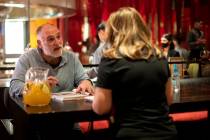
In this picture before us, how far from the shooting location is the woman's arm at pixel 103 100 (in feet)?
6.10

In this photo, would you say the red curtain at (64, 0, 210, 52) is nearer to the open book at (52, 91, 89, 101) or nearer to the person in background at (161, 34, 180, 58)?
the person in background at (161, 34, 180, 58)

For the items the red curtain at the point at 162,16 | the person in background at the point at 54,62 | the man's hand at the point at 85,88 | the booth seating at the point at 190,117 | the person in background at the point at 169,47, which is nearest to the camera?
the man's hand at the point at 85,88

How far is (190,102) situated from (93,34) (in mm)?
7661

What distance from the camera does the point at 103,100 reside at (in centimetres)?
187

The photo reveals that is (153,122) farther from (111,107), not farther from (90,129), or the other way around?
(90,129)

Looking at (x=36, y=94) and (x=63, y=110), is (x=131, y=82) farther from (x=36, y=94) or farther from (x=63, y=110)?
(x=36, y=94)

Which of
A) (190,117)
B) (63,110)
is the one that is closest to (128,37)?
(63,110)

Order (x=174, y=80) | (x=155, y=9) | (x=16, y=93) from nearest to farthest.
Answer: (x=16, y=93), (x=174, y=80), (x=155, y=9)

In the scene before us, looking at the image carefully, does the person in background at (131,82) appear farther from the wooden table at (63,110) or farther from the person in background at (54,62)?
the person in background at (54,62)

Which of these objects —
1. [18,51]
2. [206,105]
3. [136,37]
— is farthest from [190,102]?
[18,51]

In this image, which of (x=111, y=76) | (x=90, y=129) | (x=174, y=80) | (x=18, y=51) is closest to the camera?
(x=111, y=76)

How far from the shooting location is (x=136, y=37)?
1.86 metres

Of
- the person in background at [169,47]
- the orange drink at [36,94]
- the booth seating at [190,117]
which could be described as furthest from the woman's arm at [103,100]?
the person in background at [169,47]

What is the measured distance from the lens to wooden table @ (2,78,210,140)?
2012mm
